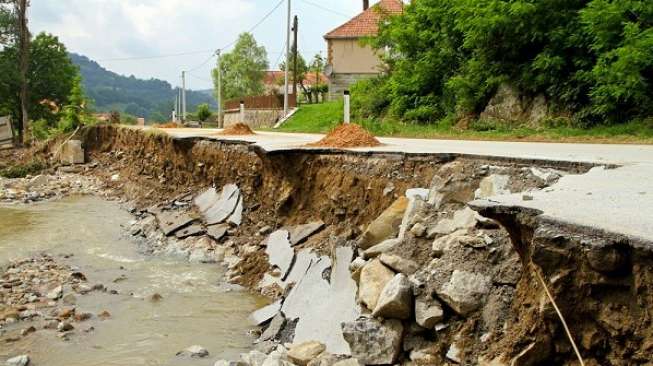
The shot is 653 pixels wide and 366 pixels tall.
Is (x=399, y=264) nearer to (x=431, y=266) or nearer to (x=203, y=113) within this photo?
(x=431, y=266)

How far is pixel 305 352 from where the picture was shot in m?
5.06

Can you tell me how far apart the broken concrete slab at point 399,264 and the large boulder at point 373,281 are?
57mm

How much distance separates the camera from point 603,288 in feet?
9.72

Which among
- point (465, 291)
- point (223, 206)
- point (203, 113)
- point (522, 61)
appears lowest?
point (223, 206)

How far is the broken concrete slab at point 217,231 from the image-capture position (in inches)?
417

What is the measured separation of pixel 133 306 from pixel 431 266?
471 cm

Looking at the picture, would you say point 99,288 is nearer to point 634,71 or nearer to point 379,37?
point 634,71

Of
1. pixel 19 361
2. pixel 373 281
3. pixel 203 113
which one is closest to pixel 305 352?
pixel 373 281

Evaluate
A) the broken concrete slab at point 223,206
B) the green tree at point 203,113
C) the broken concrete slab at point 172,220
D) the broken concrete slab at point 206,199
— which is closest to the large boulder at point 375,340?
the broken concrete slab at point 223,206

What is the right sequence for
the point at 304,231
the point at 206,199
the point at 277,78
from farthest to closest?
the point at 277,78 → the point at 206,199 → the point at 304,231

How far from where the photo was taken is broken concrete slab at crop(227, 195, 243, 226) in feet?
35.3

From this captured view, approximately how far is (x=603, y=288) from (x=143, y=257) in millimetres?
9131

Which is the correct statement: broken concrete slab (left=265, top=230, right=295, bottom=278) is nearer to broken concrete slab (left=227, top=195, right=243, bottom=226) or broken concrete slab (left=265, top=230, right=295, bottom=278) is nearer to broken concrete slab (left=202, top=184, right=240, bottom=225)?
broken concrete slab (left=227, top=195, right=243, bottom=226)

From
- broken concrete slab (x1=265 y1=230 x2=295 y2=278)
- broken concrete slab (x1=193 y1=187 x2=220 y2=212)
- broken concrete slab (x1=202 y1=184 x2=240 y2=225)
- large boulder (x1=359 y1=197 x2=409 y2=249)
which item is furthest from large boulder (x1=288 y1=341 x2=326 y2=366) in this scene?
broken concrete slab (x1=193 y1=187 x2=220 y2=212)
